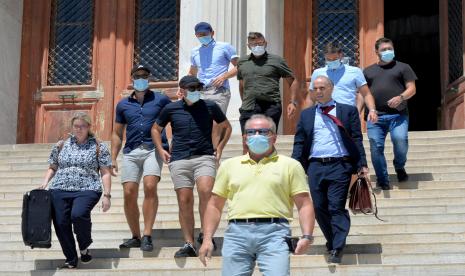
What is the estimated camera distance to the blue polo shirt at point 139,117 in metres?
8.84

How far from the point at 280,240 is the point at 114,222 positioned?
4108 millimetres

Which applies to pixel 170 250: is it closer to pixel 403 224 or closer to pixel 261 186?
pixel 403 224

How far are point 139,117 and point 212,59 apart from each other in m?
1.66

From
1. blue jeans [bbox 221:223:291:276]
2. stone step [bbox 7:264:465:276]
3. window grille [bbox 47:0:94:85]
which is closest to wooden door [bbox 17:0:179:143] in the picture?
window grille [bbox 47:0:94:85]

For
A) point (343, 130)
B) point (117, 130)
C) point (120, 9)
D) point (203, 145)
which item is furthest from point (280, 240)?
point (120, 9)

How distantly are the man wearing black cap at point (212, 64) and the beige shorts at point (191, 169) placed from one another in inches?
68.1

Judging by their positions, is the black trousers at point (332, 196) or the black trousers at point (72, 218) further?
the black trousers at point (72, 218)

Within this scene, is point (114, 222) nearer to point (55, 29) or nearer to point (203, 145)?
point (203, 145)

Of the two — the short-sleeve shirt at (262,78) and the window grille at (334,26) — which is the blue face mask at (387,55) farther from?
the window grille at (334,26)

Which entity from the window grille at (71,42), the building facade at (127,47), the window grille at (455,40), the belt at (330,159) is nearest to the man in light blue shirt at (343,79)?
the belt at (330,159)

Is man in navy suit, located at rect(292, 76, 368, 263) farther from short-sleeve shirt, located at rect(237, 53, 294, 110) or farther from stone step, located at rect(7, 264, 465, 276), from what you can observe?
short-sleeve shirt, located at rect(237, 53, 294, 110)

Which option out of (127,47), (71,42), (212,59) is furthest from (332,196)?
(71,42)

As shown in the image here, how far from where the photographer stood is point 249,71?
31.3 ft

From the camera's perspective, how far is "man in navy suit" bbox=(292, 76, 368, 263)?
7.65m
